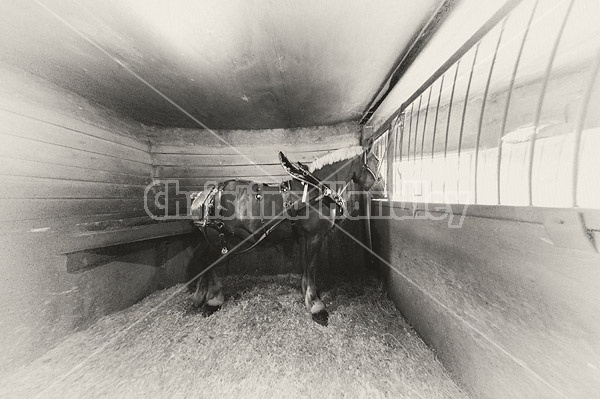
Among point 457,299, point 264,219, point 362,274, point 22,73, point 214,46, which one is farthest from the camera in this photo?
point 362,274

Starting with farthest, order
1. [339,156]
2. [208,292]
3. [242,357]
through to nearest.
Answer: [208,292] < [339,156] < [242,357]

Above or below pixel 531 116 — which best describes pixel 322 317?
below

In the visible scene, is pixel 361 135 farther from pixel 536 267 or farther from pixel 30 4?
pixel 30 4

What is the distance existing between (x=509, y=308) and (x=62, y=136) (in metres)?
5.14

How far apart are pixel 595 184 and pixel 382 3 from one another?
182 centimetres

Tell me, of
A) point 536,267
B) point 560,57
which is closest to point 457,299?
point 536,267

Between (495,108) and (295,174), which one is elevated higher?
(495,108)

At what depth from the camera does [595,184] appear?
3.32 ft

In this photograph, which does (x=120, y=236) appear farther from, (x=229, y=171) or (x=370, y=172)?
(x=370, y=172)

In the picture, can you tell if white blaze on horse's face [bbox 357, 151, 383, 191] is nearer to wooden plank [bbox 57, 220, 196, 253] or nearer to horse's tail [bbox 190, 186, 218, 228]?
horse's tail [bbox 190, 186, 218, 228]

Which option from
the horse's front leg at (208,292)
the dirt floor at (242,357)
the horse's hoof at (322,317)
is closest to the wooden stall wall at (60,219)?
the dirt floor at (242,357)

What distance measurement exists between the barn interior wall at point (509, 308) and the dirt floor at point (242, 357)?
1.39 feet

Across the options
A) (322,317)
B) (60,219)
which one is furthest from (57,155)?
(322,317)

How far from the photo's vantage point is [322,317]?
3.05 meters
